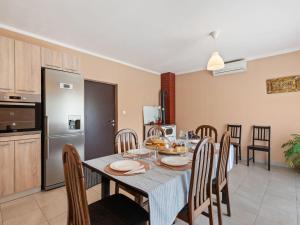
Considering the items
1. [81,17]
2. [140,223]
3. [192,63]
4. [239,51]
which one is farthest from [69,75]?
[239,51]

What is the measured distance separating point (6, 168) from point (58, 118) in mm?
888

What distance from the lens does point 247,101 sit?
4012 millimetres

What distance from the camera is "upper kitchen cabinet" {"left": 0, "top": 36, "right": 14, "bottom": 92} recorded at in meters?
2.15

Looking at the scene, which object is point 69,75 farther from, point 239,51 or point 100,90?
point 239,51

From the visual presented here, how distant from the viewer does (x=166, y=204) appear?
1.09 m

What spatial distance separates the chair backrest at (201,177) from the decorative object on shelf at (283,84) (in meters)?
3.29

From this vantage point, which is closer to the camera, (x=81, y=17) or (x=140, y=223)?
(x=140, y=223)

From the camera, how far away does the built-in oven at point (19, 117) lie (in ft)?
7.22

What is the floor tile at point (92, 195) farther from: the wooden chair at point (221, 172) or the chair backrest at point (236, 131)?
the chair backrest at point (236, 131)

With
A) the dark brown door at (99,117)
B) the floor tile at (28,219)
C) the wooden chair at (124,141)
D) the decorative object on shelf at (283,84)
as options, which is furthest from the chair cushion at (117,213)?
the decorative object on shelf at (283,84)

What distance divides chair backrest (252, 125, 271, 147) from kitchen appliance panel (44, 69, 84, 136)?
12.5 feet

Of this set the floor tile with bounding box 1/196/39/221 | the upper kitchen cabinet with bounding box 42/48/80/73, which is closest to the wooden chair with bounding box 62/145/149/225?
the floor tile with bounding box 1/196/39/221

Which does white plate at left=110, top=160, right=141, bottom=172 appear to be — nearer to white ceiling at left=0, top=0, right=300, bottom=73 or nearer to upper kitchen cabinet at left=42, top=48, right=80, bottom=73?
white ceiling at left=0, top=0, right=300, bottom=73

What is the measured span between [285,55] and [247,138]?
78.8 inches
